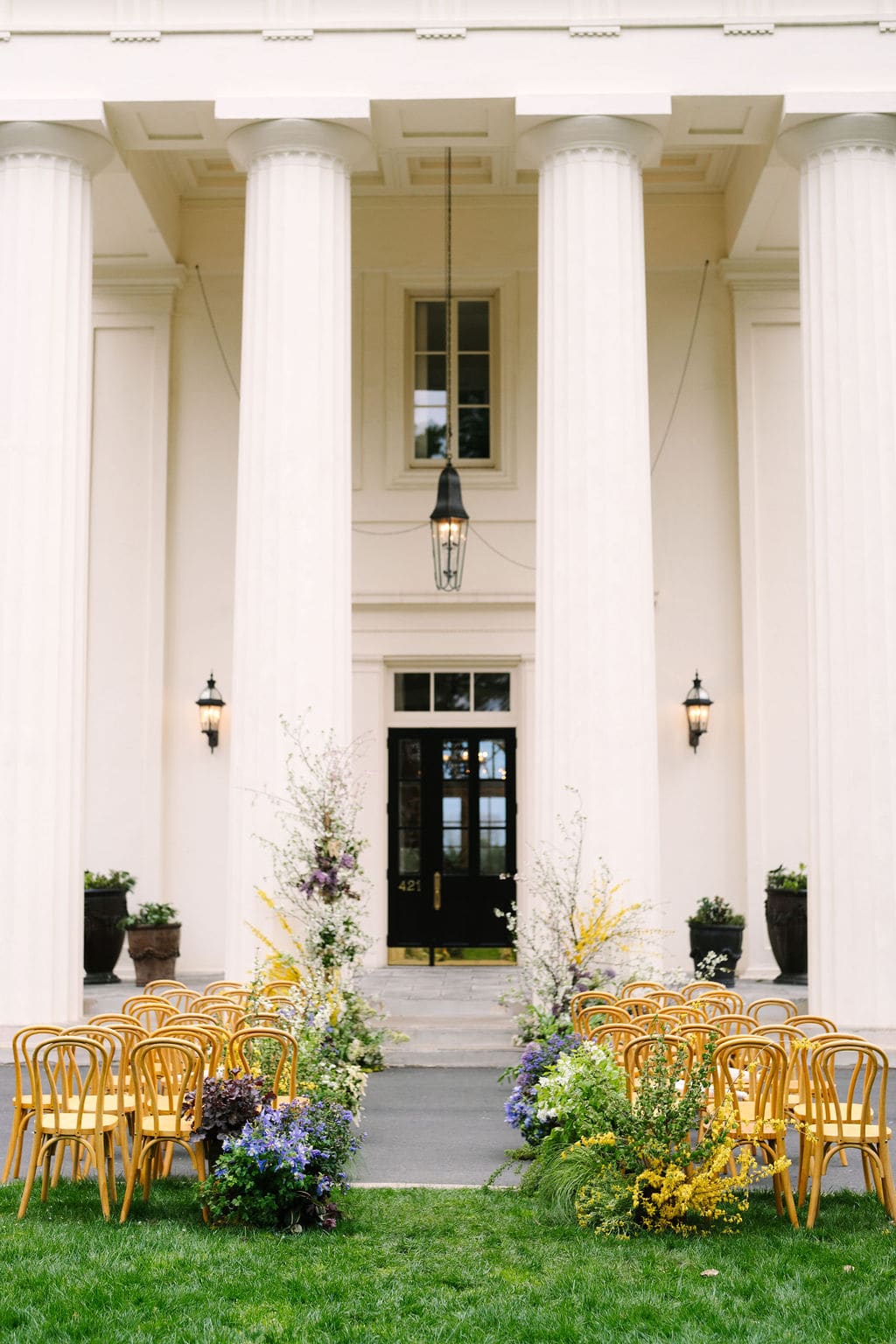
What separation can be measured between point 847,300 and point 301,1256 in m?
10.00

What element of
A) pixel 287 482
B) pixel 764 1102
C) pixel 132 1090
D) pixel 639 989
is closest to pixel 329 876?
pixel 639 989

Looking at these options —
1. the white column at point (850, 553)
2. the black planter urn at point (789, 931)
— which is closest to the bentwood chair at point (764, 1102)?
the white column at point (850, 553)

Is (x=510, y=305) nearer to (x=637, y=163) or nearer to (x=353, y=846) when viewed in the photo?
(x=637, y=163)

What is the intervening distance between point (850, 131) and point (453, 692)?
7726 millimetres

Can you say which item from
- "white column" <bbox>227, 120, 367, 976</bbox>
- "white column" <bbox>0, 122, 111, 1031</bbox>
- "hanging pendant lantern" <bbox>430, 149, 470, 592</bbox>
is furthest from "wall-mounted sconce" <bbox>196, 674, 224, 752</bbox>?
"white column" <bbox>227, 120, 367, 976</bbox>

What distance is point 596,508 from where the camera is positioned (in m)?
12.8

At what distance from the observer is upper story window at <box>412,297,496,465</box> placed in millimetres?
17453

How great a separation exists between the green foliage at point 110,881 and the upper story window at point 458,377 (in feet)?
20.6

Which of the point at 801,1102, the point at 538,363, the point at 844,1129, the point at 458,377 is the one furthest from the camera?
the point at 458,377

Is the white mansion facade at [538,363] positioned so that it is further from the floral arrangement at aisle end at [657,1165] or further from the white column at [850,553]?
the floral arrangement at aisle end at [657,1165]

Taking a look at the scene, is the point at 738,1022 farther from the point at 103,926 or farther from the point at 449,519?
the point at 103,926

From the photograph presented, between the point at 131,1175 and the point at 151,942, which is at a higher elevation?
the point at 151,942

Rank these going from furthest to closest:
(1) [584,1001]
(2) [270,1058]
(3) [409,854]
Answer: (3) [409,854] → (1) [584,1001] → (2) [270,1058]

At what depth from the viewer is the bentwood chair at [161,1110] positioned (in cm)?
737
